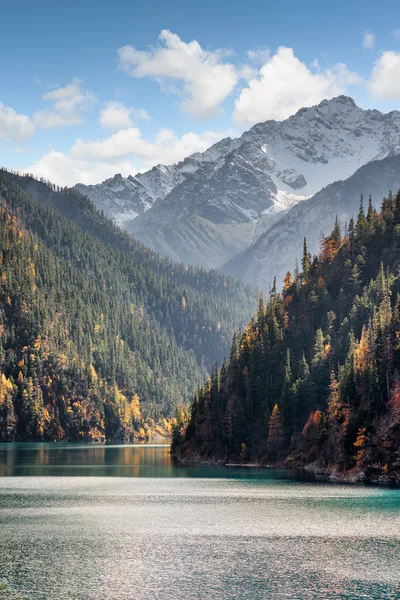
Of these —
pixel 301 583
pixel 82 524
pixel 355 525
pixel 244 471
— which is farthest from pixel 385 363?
pixel 301 583

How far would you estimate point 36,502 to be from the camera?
121250mm

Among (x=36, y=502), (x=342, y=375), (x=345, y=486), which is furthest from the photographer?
(x=342, y=375)

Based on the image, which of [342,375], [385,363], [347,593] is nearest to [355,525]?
[347,593]

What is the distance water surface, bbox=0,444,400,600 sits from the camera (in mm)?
68938

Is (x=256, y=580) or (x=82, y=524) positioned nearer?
(x=256, y=580)

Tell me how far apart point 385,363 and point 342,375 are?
20376 millimetres

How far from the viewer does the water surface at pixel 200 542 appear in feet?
226

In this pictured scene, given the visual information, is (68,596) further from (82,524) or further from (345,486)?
(345,486)

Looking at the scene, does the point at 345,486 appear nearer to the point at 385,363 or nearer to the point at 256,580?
the point at 385,363

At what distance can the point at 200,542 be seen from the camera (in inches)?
3499

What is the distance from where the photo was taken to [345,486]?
144 metres

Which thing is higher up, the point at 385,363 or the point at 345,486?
the point at 385,363

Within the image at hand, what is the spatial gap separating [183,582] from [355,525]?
3522cm

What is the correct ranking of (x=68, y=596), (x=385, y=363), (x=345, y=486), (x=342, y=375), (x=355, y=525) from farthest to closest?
(x=342, y=375) < (x=385, y=363) < (x=345, y=486) < (x=355, y=525) < (x=68, y=596)
